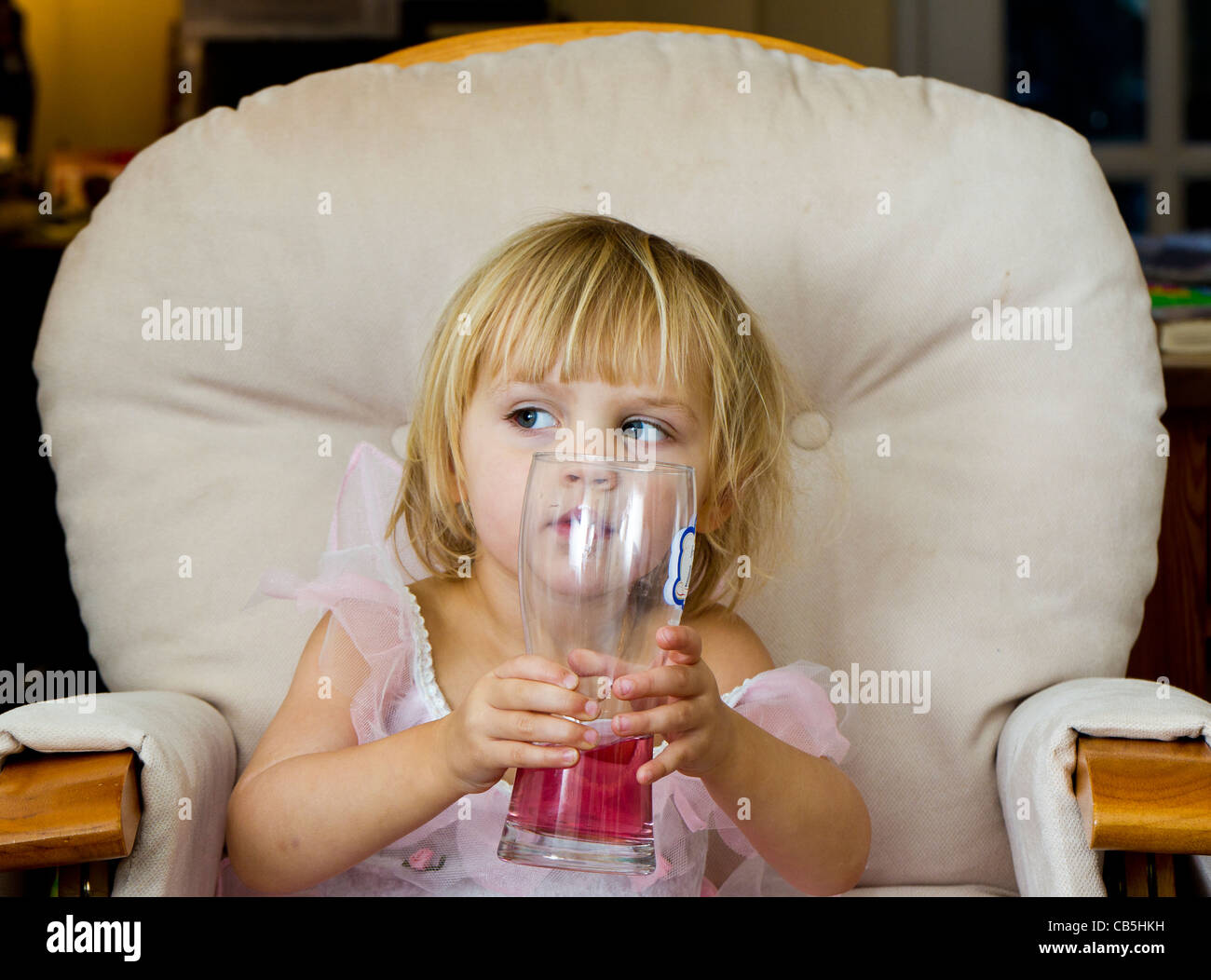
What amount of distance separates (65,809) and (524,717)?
0.94 ft

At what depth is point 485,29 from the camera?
9.57 ft

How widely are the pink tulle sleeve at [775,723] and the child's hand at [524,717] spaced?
249 millimetres

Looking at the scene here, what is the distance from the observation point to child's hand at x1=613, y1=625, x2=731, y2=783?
72 centimetres

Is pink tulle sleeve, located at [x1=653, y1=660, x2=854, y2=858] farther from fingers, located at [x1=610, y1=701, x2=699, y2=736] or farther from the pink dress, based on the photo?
fingers, located at [x1=610, y1=701, x2=699, y2=736]

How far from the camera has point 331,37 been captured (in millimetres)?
2988

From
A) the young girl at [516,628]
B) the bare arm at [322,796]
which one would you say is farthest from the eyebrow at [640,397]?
the bare arm at [322,796]

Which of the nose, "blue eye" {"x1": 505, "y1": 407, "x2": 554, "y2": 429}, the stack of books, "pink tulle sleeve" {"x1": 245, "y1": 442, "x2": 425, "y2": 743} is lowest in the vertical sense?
"pink tulle sleeve" {"x1": 245, "y1": 442, "x2": 425, "y2": 743}

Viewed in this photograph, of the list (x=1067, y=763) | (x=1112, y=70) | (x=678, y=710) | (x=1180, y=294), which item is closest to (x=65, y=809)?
(x=678, y=710)

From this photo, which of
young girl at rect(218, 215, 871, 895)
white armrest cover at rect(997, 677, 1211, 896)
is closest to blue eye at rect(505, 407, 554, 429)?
young girl at rect(218, 215, 871, 895)

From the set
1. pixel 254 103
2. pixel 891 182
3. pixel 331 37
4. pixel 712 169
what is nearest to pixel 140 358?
pixel 254 103

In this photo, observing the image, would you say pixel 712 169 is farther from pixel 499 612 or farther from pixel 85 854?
pixel 85 854

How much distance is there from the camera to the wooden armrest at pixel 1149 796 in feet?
2.57

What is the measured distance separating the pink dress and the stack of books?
644 millimetres
